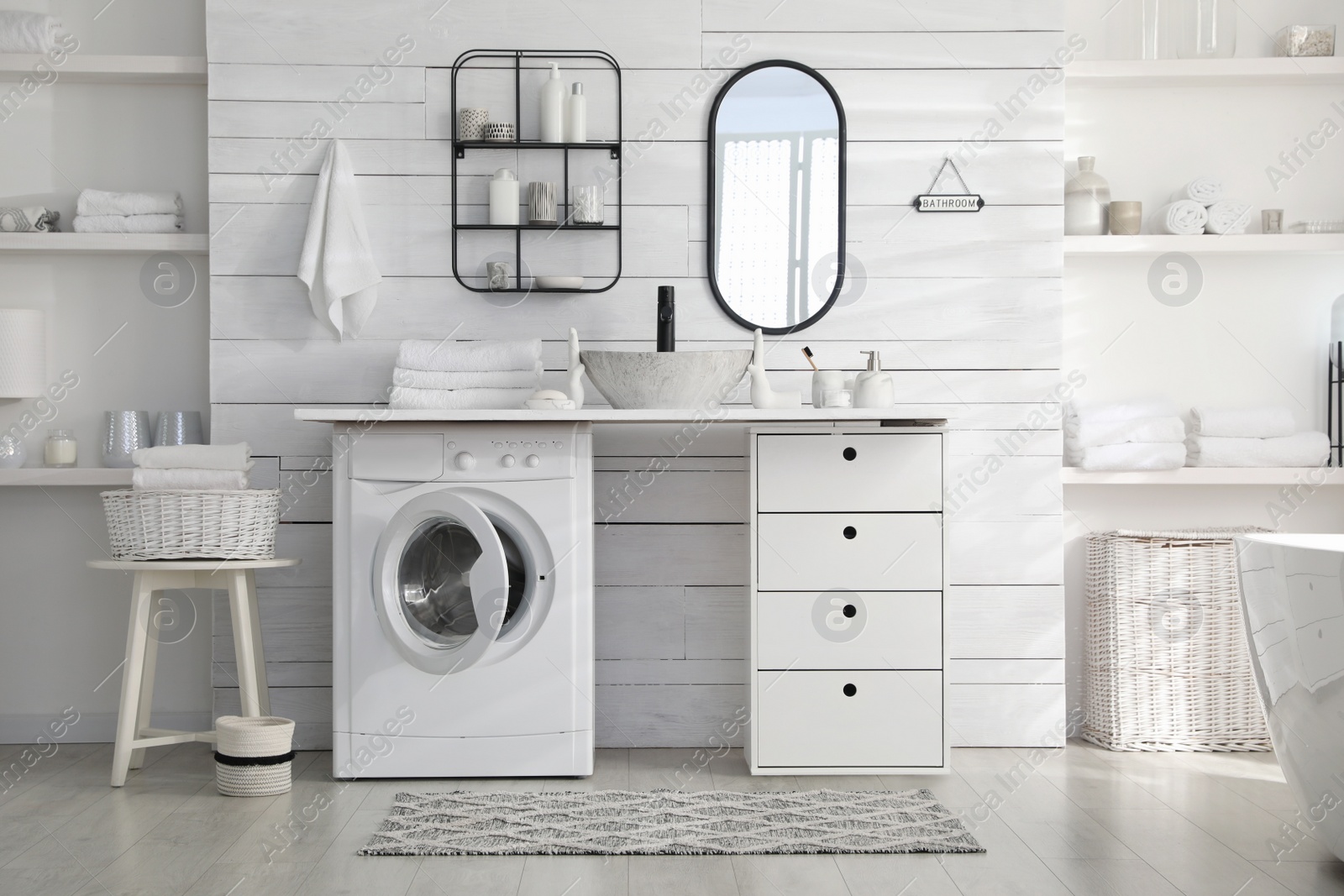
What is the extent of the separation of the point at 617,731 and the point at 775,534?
77cm

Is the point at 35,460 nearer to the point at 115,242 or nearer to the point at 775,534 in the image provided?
the point at 115,242

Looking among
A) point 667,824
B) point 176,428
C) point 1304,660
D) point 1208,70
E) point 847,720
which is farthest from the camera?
point 1208,70

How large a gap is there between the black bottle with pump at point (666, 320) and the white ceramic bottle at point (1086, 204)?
1223 mm

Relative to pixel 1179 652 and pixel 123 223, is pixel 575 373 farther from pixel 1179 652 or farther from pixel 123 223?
pixel 1179 652

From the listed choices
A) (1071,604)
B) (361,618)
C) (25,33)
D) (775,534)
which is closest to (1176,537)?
(1071,604)

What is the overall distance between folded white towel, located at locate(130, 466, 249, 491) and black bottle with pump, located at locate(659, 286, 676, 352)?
1069 millimetres

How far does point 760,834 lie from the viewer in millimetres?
2117

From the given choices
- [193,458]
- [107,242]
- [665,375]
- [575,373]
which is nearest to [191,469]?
[193,458]

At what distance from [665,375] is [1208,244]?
1653mm

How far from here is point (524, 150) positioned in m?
2.88

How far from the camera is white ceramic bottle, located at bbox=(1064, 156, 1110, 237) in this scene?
302 centimetres

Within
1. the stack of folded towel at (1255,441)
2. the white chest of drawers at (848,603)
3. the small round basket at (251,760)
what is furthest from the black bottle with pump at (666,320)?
the stack of folded towel at (1255,441)

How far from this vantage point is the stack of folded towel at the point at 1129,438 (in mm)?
2918

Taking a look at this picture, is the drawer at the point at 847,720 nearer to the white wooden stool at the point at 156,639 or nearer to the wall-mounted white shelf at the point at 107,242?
the white wooden stool at the point at 156,639
